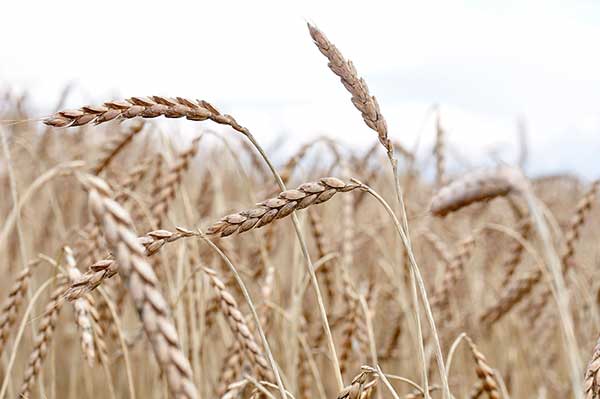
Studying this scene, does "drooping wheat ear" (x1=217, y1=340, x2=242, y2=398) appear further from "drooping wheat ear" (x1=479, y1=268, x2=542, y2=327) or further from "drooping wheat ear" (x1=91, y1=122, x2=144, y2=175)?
"drooping wheat ear" (x1=479, y1=268, x2=542, y2=327)

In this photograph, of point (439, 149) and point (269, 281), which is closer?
point (269, 281)

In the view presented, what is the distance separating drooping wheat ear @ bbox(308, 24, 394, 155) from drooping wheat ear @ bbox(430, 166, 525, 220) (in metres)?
0.16

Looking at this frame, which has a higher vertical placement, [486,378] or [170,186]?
[170,186]

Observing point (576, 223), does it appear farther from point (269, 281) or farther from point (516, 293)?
point (269, 281)

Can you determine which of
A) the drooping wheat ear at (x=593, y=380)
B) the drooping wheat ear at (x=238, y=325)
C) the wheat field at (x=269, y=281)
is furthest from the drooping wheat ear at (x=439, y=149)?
the drooping wheat ear at (x=593, y=380)

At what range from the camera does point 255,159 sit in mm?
2594

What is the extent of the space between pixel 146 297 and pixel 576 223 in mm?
1447

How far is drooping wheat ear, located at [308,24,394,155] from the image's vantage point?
0.94 m

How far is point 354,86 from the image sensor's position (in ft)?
3.10

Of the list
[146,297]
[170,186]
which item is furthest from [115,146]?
[146,297]

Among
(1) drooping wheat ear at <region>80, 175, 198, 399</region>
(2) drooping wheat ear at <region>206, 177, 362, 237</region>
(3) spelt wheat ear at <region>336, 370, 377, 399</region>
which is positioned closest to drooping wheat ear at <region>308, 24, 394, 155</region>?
(2) drooping wheat ear at <region>206, 177, 362, 237</region>

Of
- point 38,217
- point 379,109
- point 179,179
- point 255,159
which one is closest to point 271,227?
point 179,179

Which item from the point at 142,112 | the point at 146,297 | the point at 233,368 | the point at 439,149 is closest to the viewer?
the point at 146,297

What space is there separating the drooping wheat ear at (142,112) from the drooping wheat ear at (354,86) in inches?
5.8
